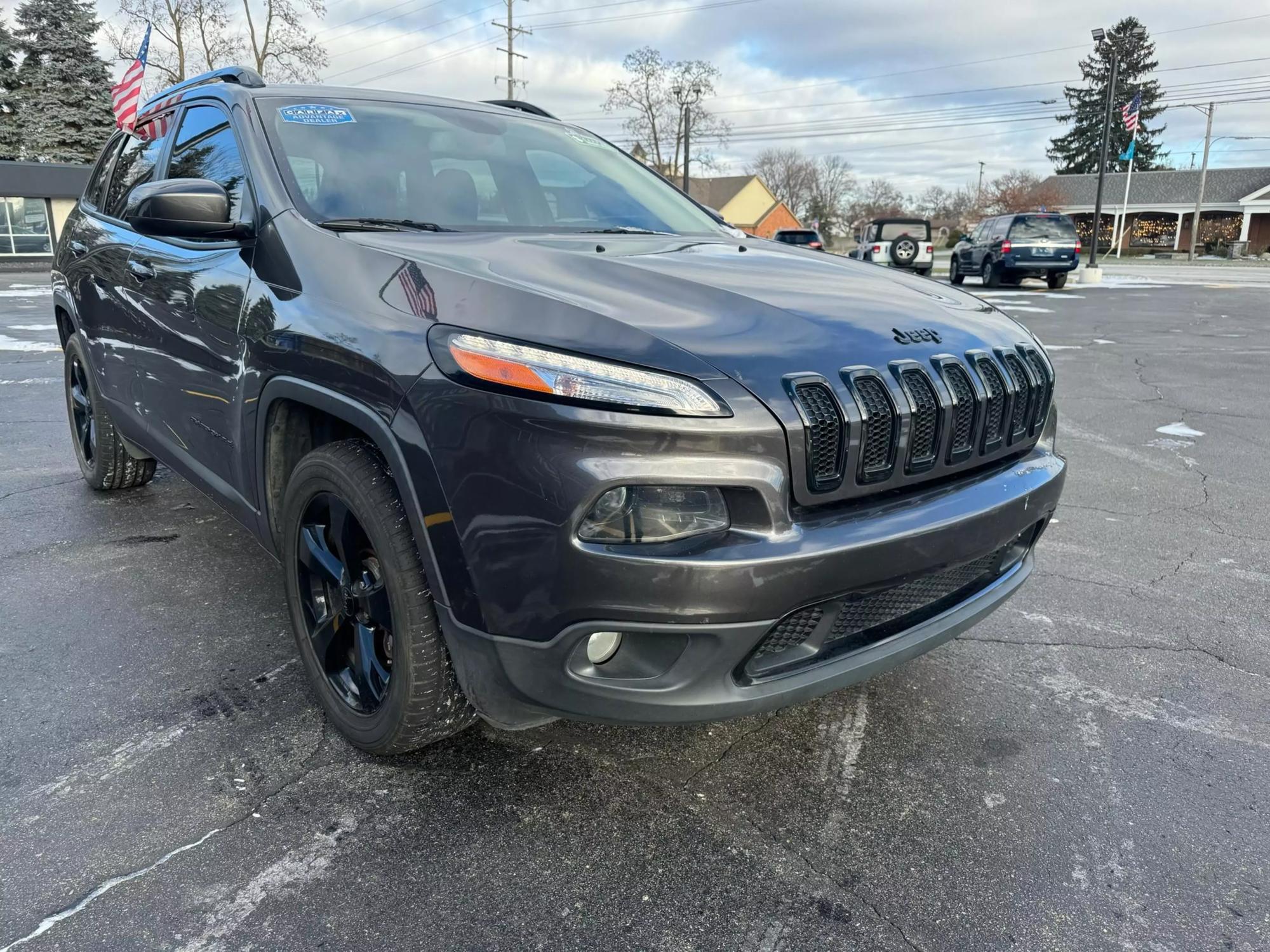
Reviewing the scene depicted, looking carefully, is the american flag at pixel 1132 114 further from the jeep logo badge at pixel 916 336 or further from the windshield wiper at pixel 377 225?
the windshield wiper at pixel 377 225

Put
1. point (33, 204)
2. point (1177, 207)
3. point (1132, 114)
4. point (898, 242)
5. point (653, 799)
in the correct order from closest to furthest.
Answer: point (653, 799), point (898, 242), point (1132, 114), point (33, 204), point (1177, 207)

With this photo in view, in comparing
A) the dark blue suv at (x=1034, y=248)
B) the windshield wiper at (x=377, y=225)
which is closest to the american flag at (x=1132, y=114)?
the dark blue suv at (x=1034, y=248)

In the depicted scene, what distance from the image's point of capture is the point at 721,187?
82688mm

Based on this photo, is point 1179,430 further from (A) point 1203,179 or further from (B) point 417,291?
(A) point 1203,179

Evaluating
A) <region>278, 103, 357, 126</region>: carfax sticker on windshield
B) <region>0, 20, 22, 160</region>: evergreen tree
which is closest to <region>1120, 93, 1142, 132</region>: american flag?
<region>278, 103, 357, 126</region>: carfax sticker on windshield

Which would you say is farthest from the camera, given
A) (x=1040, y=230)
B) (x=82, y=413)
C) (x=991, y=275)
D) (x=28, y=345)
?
(x=991, y=275)

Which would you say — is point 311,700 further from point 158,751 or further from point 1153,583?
point 1153,583

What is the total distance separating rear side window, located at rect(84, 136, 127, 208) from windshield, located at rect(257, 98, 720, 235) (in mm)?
1903

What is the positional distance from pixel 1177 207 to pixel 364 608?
7362 centimetres

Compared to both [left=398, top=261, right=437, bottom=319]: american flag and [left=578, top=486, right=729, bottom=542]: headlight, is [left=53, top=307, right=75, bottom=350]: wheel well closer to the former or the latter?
[left=398, top=261, right=437, bottom=319]: american flag

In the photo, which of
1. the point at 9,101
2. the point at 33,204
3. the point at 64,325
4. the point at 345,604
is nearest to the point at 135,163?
the point at 64,325

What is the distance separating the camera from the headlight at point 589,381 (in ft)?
5.75

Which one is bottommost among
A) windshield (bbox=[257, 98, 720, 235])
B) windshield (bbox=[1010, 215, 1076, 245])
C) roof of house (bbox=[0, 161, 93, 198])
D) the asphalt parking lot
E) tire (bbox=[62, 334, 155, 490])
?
the asphalt parking lot

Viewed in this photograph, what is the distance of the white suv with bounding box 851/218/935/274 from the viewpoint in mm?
24595
